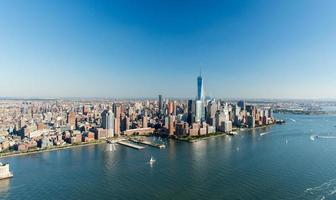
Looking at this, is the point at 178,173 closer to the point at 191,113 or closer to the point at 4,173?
the point at 4,173

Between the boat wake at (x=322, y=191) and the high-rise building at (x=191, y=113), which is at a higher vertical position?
the high-rise building at (x=191, y=113)

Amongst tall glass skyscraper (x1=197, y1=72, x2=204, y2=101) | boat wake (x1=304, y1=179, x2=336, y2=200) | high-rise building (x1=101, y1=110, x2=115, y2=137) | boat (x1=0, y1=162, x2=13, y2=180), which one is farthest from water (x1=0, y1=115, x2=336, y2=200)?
tall glass skyscraper (x1=197, y1=72, x2=204, y2=101)

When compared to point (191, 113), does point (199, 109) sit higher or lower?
higher

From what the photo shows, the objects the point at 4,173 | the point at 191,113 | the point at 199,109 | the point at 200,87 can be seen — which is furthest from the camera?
the point at 200,87

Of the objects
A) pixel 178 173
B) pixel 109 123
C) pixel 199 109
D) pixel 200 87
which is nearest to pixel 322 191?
pixel 178 173

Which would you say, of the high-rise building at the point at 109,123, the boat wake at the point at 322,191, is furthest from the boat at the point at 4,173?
the boat wake at the point at 322,191

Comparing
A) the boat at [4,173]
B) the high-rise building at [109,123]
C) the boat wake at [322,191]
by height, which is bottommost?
the boat wake at [322,191]

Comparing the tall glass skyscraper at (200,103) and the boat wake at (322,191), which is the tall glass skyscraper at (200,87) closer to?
the tall glass skyscraper at (200,103)

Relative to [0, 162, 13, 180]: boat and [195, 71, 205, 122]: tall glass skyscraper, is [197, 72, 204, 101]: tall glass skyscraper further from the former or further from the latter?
[0, 162, 13, 180]: boat

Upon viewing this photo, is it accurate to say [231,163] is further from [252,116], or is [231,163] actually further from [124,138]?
[252,116]

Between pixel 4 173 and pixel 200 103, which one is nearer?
pixel 4 173
